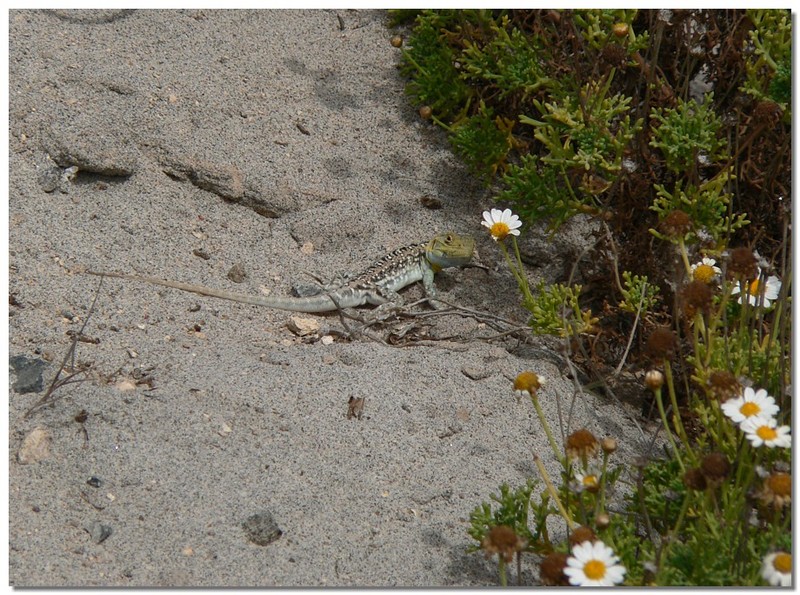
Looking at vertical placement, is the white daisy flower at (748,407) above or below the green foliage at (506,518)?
above

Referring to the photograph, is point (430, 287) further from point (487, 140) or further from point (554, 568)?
point (554, 568)

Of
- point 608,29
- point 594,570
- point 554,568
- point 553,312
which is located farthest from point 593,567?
point 608,29

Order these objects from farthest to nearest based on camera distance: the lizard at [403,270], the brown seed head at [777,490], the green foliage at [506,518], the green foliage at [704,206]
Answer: the lizard at [403,270] → the green foliage at [704,206] → the green foliage at [506,518] → the brown seed head at [777,490]

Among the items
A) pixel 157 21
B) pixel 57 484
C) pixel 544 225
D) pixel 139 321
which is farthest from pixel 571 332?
pixel 157 21

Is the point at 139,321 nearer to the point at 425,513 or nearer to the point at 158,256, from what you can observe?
the point at 158,256

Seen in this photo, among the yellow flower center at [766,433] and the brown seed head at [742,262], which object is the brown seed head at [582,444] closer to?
the yellow flower center at [766,433]

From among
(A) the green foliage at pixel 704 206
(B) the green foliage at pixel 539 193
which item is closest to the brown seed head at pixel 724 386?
(A) the green foliage at pixel 704 206

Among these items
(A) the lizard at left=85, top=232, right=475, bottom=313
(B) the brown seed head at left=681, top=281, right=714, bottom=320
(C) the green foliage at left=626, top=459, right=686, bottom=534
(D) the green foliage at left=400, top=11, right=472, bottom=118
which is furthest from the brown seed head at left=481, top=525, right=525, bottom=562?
(D) the green foliage at left=400, top=11, right=472, bottom=118

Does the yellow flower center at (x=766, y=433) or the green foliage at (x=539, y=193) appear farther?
the green foliage at (x=539, y=193)
